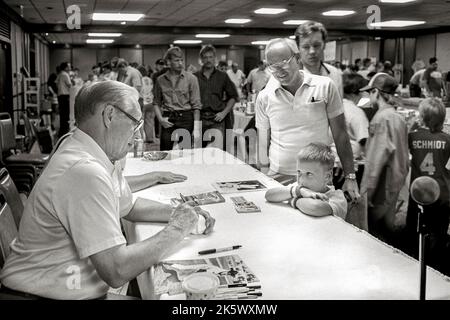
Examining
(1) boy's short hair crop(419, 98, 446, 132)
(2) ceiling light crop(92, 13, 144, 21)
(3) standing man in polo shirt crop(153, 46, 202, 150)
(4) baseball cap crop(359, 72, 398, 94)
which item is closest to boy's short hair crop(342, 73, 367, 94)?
(4) baseball cap crop(359, 72, 398, 94)

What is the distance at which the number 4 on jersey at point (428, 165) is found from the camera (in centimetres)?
328

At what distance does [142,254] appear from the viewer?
1453mm

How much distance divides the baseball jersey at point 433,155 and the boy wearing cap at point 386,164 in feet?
0.52

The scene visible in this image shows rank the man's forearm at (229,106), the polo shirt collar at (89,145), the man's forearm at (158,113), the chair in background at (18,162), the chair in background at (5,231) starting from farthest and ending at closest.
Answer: the man's forearm at (229,106)
the man's forearm at (158,113)
the chair in background at (18,162)
the chair in background at (5,231)
the polo shirt collar at (89,145)

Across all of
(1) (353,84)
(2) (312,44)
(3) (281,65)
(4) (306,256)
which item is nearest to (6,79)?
(1) (353,84)

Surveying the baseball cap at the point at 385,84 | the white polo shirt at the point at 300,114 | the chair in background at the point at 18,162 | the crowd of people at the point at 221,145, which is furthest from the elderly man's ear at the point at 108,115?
the chair in background at the point at 18,162

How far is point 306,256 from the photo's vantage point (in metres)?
1.55

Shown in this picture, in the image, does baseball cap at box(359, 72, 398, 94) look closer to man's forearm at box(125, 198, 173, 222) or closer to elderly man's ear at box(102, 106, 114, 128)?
A: man's forearm at box(125, 198, 173, 222)

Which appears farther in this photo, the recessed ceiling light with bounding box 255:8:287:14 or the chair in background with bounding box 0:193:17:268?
the recessed ceiling light with bounding box 255:8:287:14

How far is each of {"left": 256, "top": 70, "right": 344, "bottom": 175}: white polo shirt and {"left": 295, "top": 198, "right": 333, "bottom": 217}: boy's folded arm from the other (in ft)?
2.49

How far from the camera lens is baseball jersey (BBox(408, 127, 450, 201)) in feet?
10.7

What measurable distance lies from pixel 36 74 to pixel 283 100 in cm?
1519

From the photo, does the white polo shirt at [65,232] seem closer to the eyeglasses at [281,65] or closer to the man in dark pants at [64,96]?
the eyeglasses at [281,65]

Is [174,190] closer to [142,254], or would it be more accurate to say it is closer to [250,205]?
[250,205]
